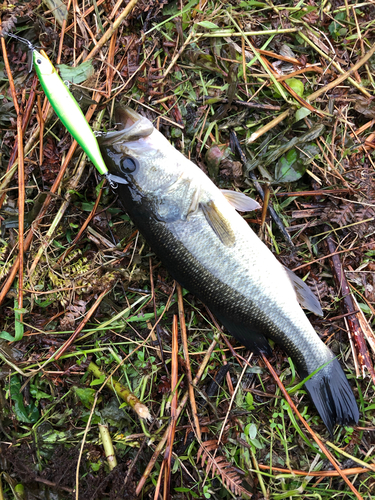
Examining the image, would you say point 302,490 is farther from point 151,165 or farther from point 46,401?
point 151,165

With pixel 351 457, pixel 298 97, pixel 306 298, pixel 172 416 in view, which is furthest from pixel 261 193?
pixel 351 457

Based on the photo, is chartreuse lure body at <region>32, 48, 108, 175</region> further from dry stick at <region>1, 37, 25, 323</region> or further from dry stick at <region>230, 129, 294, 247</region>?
dry stick at <region>230, 129, 294, 247</region>

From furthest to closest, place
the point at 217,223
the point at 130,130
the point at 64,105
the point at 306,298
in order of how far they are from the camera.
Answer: the point at 306,298
the point at 217,223
the point at 130,130
the point at 64,105

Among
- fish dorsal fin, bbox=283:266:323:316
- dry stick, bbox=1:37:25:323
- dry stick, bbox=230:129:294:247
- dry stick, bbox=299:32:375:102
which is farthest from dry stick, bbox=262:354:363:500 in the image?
dry stick, bbox=299:32:375:102

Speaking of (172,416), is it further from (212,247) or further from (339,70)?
(339,70)

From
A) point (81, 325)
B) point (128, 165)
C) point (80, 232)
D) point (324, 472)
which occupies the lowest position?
point (324, 472)

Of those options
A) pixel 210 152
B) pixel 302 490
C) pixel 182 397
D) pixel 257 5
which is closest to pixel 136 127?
pixel 210 152

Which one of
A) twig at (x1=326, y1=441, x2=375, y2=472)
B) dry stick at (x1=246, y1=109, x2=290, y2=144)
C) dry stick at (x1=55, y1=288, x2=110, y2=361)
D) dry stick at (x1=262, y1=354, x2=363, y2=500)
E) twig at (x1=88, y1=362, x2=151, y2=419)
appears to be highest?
dry stick at (x1=246, y1=109, x2=290, y2=144)
